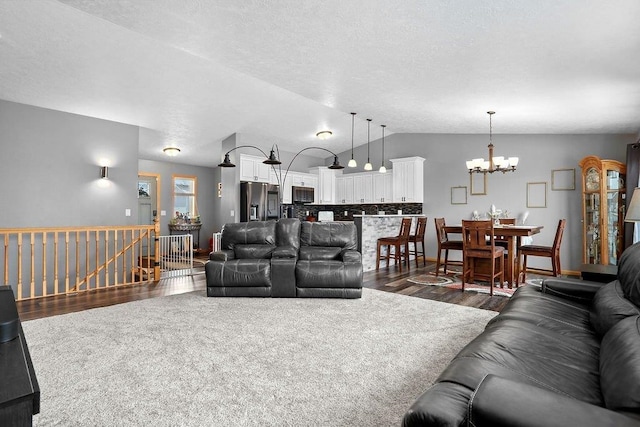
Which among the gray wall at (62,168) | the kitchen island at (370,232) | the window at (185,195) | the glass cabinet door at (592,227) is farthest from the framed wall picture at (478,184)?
the window at (185,195)

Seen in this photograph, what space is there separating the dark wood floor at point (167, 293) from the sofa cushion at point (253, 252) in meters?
0.81

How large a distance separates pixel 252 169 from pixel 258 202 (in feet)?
2.62

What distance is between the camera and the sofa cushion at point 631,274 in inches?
72.7

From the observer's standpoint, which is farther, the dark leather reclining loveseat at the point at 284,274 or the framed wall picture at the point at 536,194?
the framed wall picture at the point at 536,194

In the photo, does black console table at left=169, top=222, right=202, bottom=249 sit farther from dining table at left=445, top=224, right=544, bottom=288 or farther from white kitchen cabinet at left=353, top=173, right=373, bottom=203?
dining table at left=445, top=224, right=544, bottom=288

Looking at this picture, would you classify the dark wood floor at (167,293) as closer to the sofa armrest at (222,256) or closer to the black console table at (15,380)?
the sofa armrest at (222,256)

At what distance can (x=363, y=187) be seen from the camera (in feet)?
29.6

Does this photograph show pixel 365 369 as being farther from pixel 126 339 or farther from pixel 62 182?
pixel 62 182

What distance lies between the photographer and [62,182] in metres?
5.31

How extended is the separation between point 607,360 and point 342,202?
323 inches

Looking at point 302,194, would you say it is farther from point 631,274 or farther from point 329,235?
point 631,274

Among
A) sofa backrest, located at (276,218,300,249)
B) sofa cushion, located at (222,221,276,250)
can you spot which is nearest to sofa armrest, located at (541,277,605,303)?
sofa backrest, located at (276,218,300,249)

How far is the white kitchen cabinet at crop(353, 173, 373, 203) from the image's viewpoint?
887 cm

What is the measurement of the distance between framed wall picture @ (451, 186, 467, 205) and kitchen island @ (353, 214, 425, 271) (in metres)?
1.57
